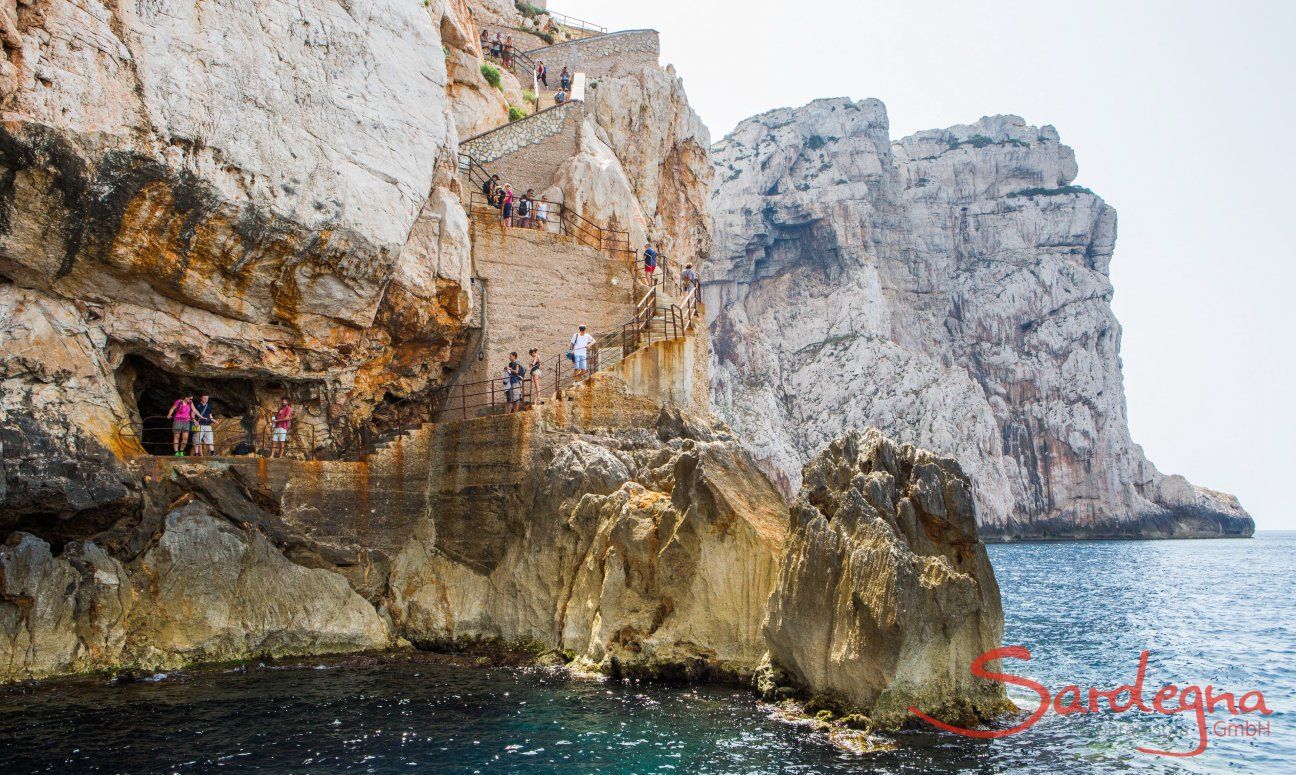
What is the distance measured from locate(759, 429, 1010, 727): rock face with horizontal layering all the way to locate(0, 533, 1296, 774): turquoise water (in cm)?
91

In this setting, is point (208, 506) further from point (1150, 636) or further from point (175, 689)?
point (1150, 636)

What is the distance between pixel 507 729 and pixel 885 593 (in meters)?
6.17

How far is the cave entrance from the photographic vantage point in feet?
72.0

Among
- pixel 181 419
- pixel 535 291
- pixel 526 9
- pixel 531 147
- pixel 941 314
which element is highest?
pixel 526 9

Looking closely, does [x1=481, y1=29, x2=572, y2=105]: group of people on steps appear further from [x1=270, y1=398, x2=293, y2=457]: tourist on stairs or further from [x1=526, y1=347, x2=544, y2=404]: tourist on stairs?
[x1=270, y1=398, x2=293, y2=457]: tourist on stairs

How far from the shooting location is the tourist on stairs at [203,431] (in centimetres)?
2133

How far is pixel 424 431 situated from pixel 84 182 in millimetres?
8730

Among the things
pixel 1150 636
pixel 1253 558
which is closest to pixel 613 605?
pixel 1150 636

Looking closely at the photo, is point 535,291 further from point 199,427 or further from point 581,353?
point 199,427

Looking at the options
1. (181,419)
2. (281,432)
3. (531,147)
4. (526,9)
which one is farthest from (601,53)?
(181,419)

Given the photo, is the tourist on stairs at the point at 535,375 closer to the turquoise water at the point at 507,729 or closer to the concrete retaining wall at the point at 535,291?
the concrete retaining wall at the point at 535,291

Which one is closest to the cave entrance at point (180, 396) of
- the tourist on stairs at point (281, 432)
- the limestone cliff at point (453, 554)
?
the tourist on stairs at point (281, 432)

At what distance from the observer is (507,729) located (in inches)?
584

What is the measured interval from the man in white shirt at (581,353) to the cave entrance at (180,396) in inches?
308
